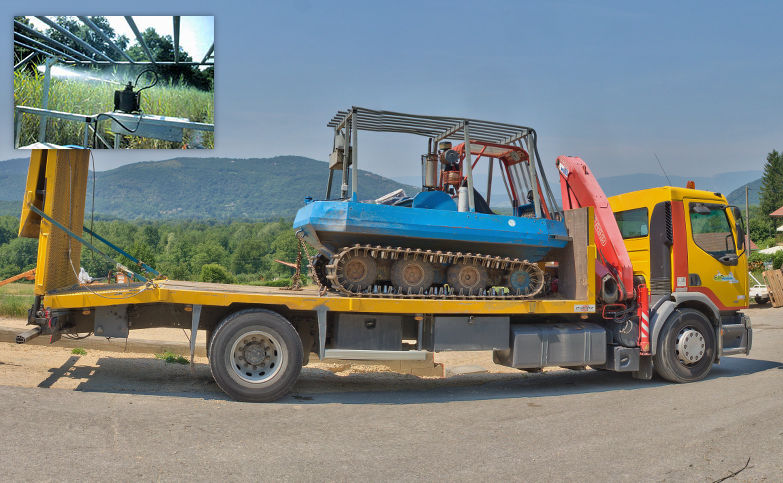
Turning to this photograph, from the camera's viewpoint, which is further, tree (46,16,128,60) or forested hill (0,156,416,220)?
forested hill (0,156,416,220)

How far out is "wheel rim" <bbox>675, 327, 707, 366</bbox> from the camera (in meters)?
9.63

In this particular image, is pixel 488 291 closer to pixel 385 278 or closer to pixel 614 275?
pixel 385 278

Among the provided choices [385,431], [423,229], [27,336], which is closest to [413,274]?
[423,229]

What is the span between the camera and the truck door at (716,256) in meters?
9.86

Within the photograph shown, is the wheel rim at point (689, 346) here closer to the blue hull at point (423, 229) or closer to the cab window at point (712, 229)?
the cab window at point (712, 229)

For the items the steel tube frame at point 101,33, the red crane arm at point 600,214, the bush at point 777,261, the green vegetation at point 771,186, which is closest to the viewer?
the steel tube frame at point 101,33

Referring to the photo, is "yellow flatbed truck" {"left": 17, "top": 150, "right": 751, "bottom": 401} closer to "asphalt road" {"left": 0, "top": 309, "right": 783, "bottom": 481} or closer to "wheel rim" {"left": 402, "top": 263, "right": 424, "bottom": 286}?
"wheel rim" {"left": 402, "top": 263, "right": 424, "bottom": 286}

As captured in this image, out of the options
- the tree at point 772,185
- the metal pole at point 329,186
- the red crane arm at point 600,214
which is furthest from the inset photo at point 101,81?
the tree at point 772,185

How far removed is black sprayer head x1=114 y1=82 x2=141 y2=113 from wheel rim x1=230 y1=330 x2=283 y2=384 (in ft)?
11.5

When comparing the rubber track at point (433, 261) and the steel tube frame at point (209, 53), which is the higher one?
the steel tube frame at point (209, 53)

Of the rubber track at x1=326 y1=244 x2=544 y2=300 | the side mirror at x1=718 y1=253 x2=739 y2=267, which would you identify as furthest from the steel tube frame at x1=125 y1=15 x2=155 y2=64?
the side mirror at x1=718 y1=253 x2=739 y2=267

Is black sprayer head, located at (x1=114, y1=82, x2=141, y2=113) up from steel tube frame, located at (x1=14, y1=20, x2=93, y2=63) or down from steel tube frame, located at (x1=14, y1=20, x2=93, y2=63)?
down

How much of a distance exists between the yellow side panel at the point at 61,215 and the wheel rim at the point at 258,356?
263 cm

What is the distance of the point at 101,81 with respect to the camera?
8.26 meters
